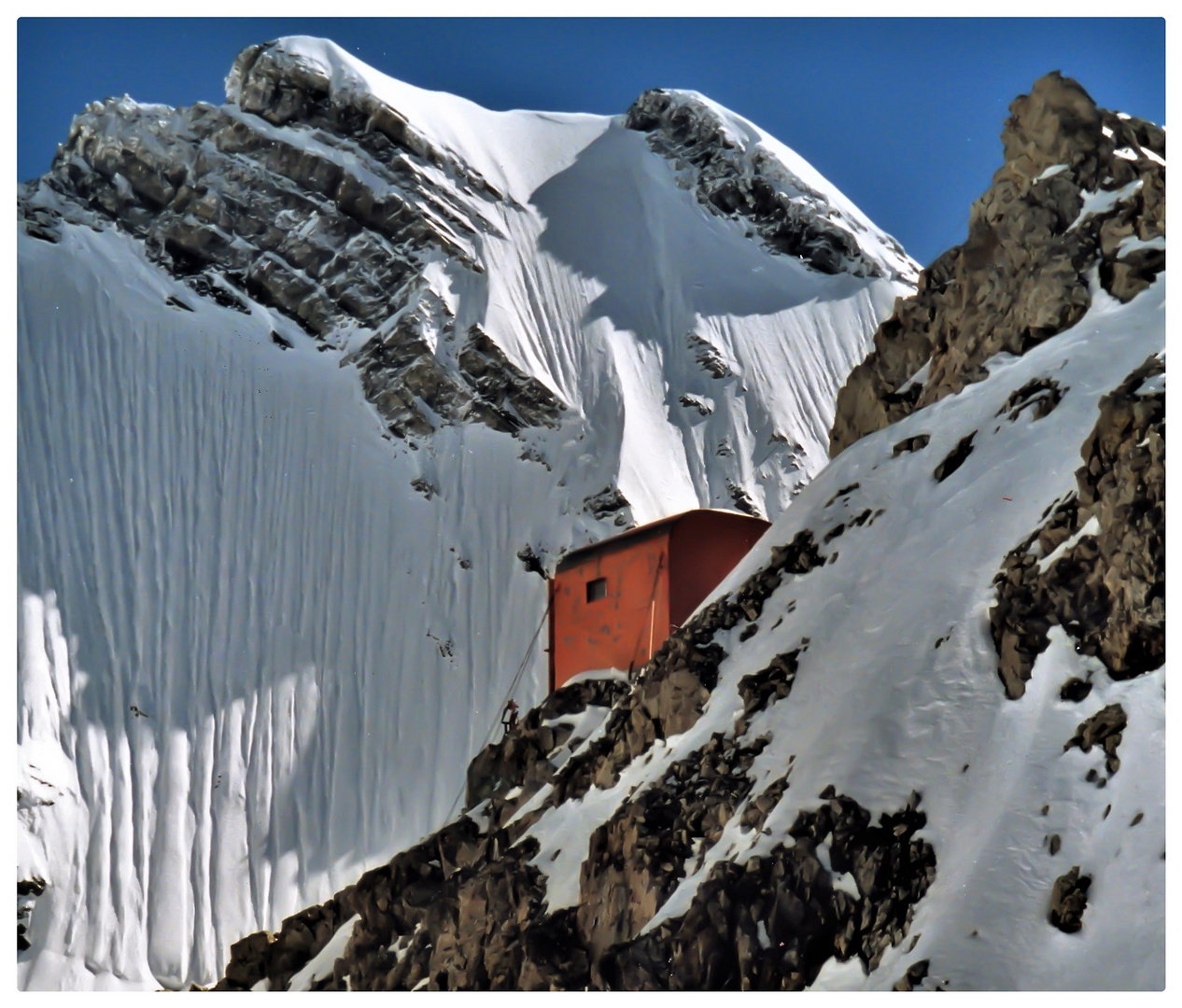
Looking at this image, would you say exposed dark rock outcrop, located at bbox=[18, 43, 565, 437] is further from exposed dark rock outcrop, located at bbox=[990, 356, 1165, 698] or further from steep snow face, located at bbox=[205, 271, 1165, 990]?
exposed dark rock outcrop, located at bbox=[990, 356, 1165, 698]

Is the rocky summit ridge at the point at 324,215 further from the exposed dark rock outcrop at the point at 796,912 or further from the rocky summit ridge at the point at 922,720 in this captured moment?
the exposed dark rock outcrop at the point at 796,912

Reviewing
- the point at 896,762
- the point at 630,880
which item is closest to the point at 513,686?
the point at 630,880

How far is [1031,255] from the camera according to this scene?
13391 mm

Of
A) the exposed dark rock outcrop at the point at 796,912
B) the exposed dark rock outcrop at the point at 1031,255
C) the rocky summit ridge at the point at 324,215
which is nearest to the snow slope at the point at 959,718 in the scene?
the exposed dark rock outcrop at the point at 796,912

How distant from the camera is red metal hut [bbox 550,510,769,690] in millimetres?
16484

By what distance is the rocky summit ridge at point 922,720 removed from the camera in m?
7.45

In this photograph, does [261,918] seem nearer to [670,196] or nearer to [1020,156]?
[1020,156]

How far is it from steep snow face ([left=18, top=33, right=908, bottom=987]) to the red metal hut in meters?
17.4

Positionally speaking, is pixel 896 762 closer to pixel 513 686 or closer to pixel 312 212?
pixel 513 686

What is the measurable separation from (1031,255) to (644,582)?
22.2 feet

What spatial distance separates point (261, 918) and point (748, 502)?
24.1 meters

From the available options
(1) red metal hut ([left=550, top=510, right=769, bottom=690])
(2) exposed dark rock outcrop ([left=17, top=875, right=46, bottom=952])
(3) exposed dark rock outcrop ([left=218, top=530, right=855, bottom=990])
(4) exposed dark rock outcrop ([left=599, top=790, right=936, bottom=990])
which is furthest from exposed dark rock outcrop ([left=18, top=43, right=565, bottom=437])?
(4) exposed dark rock outcrop ([left=599, top=790, right=936, bottom=990])

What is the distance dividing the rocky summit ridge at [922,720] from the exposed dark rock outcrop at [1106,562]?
1.0 inches

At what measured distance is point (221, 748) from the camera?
34.9m
